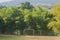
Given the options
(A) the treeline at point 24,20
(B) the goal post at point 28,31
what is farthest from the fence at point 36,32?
(A) the treeline at point 24,20

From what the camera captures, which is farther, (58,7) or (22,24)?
(22,24)

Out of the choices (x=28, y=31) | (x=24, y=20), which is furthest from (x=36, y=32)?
(x=24, y=20)

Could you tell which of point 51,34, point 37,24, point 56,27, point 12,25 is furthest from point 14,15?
point 56,27

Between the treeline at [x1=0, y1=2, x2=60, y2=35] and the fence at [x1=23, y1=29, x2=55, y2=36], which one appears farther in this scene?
the treeline at [x1=0, y1=2, x2=60, y2=35]

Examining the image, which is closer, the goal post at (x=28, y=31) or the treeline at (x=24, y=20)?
the goal post at (x=28, y=31)

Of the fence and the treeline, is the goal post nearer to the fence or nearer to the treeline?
the fence

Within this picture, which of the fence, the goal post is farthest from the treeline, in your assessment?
the goal post

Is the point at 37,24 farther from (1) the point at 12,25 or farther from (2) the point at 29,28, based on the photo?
(1) the point at 12,25

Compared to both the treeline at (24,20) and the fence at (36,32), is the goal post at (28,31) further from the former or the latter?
the treeline at (24,20)

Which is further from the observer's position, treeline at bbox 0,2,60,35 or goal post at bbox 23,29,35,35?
treeline at bbox 0,2,60,35

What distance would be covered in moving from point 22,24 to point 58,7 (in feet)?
33.3

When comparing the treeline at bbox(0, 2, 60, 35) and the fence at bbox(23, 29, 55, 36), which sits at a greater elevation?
the treeline at bbox(0, 2, 60, 35)

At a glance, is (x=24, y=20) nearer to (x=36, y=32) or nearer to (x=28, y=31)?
(x=28, y=31)

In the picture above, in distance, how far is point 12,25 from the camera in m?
28.7
